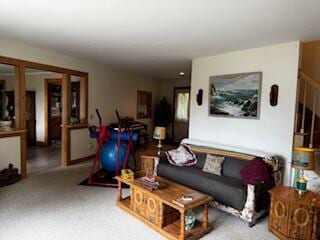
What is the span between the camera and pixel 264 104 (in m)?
3.72

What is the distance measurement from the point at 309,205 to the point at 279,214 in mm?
331

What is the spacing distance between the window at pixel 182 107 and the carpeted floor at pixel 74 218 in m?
4.77

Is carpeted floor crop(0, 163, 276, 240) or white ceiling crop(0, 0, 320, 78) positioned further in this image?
carpeted floor crop(0, 163, 276, 240)

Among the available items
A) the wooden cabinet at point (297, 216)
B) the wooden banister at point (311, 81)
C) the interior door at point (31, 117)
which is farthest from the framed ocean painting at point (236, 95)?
the interior door at point (31, 117)

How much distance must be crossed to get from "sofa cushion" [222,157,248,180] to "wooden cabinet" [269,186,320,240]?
31.8 inches

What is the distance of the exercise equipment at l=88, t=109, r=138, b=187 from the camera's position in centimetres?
420

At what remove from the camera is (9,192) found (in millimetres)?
3555

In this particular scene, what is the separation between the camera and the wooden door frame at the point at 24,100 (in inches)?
159

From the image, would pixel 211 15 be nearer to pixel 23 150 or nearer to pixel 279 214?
pixel 279 214

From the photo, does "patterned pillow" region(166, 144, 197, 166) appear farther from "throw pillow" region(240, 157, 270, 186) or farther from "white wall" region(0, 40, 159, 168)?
"white wall" region(0, 40, 159, 168)

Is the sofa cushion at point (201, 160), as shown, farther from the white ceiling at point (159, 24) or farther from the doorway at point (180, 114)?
the doorway at point (180, 114)

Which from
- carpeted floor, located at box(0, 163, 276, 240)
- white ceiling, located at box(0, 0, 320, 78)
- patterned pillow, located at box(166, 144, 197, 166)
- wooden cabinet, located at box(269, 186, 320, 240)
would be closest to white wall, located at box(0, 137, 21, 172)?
carpeted floor, located at box(0, 163, 276, 240)

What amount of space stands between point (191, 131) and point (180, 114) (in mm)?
3397

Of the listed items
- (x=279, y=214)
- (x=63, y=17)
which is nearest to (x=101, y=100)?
(x=63, y=17)
